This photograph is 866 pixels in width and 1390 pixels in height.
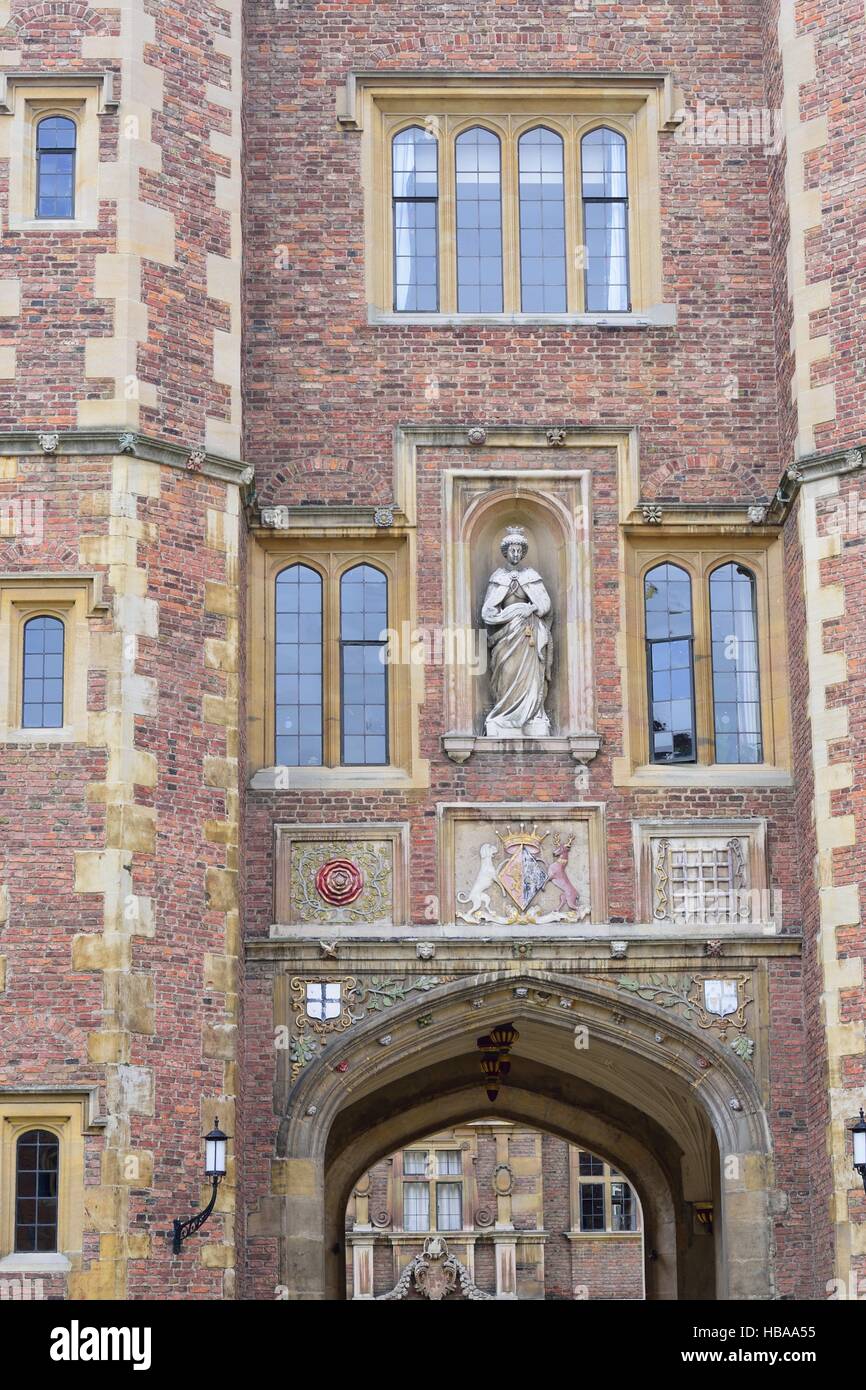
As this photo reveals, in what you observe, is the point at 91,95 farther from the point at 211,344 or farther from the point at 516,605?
the point at 516,605

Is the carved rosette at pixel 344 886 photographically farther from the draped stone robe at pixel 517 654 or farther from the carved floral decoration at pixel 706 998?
the carved floral decoration at pixel 706 998

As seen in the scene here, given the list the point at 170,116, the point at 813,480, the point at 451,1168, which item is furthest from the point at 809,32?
the point at 451,1168

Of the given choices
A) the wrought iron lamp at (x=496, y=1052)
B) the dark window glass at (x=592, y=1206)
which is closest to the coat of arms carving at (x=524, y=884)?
the wrought iron lamp at (x=496, y=1052)

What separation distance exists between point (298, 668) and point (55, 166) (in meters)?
4.58

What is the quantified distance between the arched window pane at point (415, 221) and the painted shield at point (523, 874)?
495 cm

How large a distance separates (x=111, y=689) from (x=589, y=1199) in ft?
91.9

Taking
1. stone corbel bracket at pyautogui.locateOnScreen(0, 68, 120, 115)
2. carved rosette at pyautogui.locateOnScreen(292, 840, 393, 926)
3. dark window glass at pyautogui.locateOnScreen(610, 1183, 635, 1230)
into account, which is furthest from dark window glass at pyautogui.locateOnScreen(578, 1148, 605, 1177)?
stone corbel bracket at pyautogui.locateOnScreen(0, 68, 120, 115)

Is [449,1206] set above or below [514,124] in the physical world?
below

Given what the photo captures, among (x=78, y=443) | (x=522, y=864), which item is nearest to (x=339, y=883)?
(x=522, y=864)

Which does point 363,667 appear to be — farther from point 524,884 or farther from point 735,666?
point 735,666

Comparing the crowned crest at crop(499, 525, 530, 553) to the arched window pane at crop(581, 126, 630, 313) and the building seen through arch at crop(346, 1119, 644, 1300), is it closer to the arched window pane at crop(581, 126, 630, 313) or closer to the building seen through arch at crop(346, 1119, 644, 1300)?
the arched window pane at crop(581, 126, 630, 313)

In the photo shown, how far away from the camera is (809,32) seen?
76.5ft

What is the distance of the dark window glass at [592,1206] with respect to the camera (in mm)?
46969

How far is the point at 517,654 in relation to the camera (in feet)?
75.6
